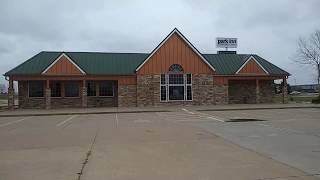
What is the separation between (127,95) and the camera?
39.5 metres

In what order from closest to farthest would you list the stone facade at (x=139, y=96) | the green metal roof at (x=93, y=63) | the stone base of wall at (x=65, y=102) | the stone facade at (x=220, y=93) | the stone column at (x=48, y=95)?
the stone column at (x=48, y=95)
the green metal roof at (x=93, y=63)
the stone facade at (x=139, y=96)
the stone base of wall at (x=65, y=102)
the stone facade at (x=220, y=93)

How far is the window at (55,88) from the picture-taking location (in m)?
39.9

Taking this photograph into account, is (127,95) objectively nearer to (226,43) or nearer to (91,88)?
(91,88)

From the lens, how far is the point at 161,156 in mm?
11047

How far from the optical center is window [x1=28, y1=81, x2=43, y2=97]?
39.6m

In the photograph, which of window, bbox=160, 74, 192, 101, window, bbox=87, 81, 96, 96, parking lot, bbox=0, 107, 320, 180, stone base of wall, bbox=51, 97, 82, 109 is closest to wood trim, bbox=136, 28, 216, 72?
window, bbox=160, 74, 192, 101

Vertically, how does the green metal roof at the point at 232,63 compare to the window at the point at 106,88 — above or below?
above

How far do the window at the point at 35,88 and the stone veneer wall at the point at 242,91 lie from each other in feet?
60.9

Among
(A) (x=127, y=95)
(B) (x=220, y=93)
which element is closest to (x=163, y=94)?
(A) (x=127, y=95)

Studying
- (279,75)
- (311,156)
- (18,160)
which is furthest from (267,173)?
(279,75)

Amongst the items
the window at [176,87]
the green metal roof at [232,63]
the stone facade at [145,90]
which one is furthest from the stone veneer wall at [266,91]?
the stone facade at [145,90]

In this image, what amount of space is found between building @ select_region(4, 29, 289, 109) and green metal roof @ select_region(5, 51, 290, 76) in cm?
9

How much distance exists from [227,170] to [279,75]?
35.6 metres

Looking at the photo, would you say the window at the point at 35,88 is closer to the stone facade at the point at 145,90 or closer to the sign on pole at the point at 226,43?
the stone facade at the point at 145,90
